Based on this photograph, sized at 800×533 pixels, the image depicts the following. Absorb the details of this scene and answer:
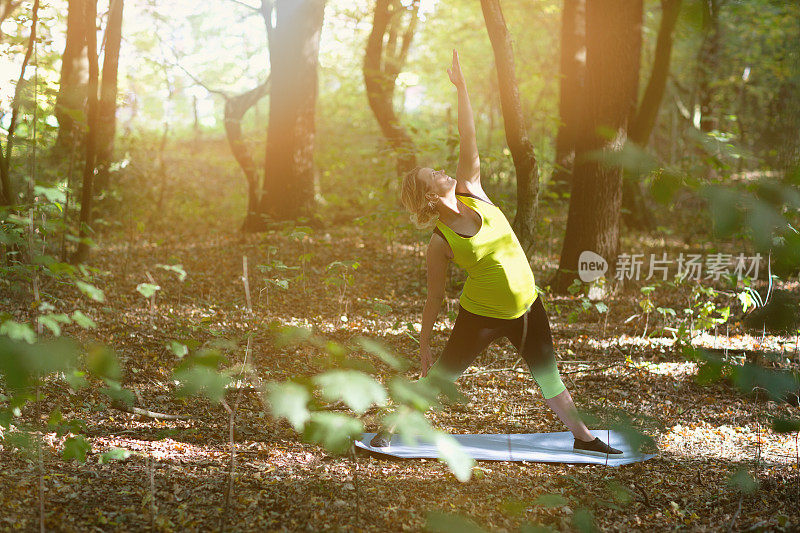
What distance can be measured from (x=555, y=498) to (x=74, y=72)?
34.3 ft

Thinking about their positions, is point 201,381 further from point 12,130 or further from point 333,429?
point 12,130

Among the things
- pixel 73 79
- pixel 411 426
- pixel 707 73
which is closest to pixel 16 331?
pixel 411 426

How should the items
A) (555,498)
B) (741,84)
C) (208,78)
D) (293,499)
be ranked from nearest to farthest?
(555,498)
(293,499)
(741,84)
(208,78)

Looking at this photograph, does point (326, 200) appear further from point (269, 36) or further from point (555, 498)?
point (555, 498)

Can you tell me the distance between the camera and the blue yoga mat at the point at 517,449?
161 inches

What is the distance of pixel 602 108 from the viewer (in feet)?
26.8

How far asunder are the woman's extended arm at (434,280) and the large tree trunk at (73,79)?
284cm

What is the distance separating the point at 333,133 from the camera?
16.9 m

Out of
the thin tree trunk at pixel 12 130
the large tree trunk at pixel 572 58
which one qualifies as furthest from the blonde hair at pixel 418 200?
the large tree trunk at pixel 572 58

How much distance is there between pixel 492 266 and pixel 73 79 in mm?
9202

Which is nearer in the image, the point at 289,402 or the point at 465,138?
the point at 289,402

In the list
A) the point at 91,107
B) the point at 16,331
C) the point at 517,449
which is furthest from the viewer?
the point at 91,107

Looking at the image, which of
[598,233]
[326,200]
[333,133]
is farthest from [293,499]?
[333,133]

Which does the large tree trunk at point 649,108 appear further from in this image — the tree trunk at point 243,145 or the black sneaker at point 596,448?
the black sneaker at point 596,448
